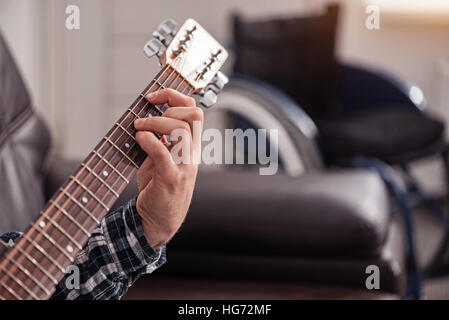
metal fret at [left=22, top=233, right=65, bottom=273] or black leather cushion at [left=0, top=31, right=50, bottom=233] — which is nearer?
metal fret at [left=22, top=233, right=65, bottom=273]

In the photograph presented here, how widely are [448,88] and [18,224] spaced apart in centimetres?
234

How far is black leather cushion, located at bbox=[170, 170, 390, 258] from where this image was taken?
3.37 ft

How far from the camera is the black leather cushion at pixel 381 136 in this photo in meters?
1.91

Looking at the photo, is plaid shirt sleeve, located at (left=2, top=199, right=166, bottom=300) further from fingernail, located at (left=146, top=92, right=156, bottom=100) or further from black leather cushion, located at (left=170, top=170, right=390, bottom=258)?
black leather cushion, located at (left=170, top=170, right=390, bottom=258)

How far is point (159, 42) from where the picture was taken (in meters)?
0.74

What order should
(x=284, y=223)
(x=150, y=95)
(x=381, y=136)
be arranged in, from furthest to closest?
(x=381, y=136), (x=284, y=223), (x=150, y=95)

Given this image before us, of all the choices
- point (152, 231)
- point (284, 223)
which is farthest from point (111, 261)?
point (284, 223)

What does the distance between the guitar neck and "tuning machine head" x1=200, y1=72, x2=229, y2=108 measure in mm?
59

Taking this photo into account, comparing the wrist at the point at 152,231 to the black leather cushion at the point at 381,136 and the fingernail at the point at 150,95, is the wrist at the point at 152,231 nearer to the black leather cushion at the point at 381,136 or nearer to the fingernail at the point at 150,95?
the fingernail at the point at 150,95

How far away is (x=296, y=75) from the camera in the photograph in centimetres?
224

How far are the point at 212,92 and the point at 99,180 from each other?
0.62 ft

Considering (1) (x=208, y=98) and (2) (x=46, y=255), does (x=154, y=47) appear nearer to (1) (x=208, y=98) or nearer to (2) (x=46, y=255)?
(1) (x=208, y=98)

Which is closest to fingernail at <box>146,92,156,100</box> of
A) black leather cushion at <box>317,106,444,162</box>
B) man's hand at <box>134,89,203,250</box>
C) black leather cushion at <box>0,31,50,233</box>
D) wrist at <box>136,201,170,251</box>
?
man's hand at <box>134,89,203,250</box>

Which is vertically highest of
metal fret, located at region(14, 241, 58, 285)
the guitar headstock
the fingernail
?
the guitar headstock
